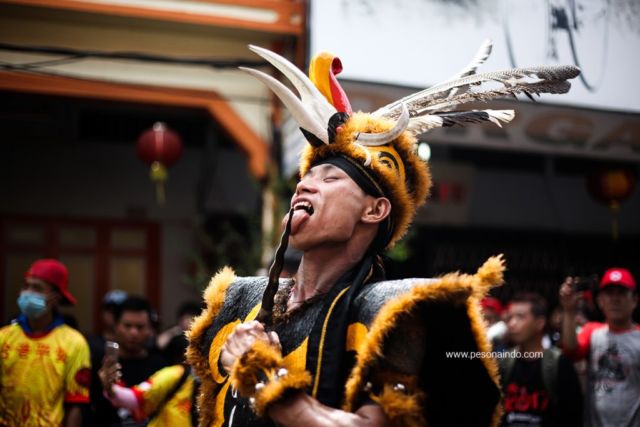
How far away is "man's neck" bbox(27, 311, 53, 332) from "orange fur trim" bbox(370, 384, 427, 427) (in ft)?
12.2

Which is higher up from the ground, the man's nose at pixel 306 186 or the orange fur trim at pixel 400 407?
the man's nose at pixel 306 186

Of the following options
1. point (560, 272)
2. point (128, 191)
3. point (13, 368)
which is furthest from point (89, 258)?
point (560, 272)

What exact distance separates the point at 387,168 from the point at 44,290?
3.51 meters

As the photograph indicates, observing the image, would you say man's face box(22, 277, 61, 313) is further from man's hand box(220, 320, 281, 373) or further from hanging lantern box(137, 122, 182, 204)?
man's hand box(220, 320, 281, 373)

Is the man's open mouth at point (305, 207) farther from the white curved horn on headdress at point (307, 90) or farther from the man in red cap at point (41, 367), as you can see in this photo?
the man in red cap at point (41, 367)

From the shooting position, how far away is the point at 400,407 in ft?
8.21

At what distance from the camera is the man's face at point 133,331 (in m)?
5.80

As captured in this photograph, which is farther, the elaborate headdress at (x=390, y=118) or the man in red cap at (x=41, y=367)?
the man in red cap at (x=41, y=367)

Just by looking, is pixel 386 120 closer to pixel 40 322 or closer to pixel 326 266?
pixel 326 266

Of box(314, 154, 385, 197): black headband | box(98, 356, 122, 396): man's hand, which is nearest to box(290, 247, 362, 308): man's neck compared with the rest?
box(314, 154, 385, 197): black headband

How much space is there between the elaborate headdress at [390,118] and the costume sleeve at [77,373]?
3.03 meters

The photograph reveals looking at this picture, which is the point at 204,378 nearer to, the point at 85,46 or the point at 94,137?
the point at 85,46

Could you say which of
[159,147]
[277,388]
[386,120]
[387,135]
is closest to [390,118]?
[386,120]

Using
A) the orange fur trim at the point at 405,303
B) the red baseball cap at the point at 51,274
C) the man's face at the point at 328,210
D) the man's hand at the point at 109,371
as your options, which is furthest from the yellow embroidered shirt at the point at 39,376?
the orange fur trim at the point at 405,303
